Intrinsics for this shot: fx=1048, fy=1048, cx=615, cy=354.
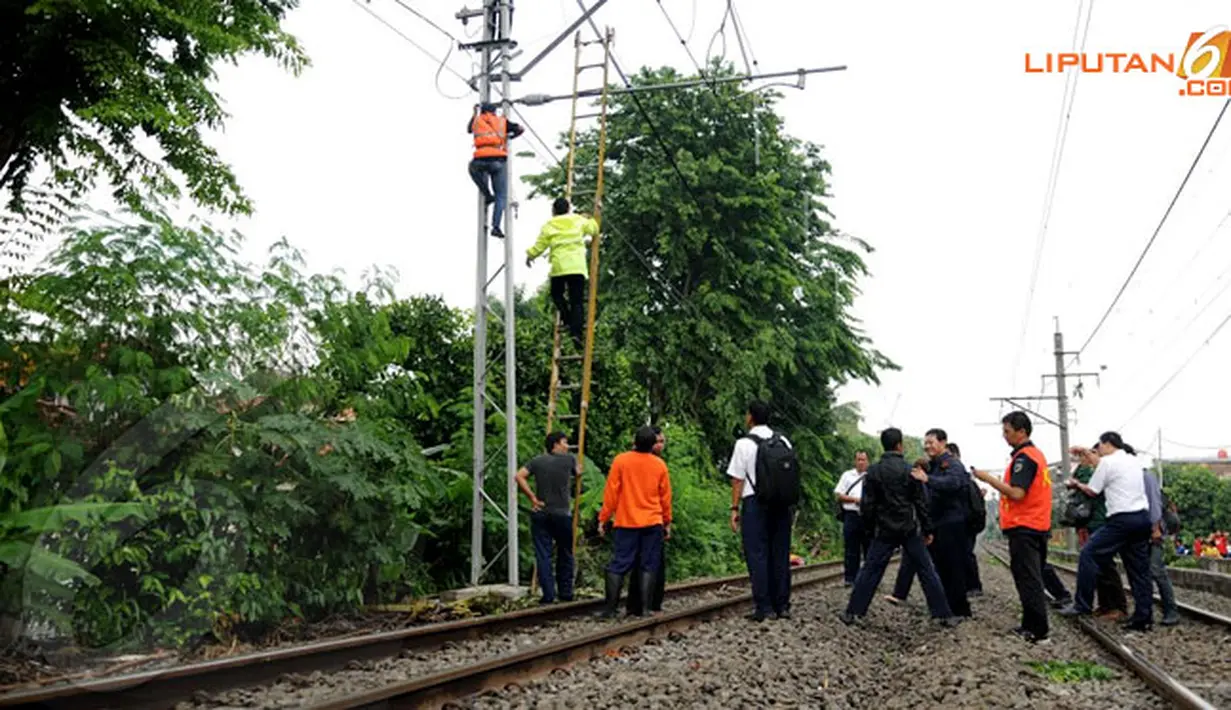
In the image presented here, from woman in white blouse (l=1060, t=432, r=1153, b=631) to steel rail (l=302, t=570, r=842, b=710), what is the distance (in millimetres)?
4393

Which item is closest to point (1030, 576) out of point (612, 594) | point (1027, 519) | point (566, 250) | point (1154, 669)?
point (1027, 519)

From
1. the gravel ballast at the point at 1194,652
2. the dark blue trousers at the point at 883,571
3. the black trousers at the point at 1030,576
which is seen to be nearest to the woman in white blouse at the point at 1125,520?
the gravel ballast at the point at 1194,652

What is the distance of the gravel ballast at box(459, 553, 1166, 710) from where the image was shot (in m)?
6.24

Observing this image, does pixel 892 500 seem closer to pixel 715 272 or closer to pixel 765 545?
pixel 765 545

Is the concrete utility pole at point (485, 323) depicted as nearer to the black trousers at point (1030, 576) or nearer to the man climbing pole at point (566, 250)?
the man climbing pole at point (566, 250)

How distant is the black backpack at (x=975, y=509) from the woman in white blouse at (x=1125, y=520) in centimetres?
151

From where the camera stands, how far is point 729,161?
3084 cm

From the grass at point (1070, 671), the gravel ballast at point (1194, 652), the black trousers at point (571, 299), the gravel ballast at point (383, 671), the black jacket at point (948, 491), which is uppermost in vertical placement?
the black trousers at point (571, 299)

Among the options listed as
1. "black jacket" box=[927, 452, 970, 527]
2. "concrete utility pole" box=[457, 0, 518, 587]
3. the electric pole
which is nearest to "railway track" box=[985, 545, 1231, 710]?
"black jacket" box=[927, 452, 970, 527]

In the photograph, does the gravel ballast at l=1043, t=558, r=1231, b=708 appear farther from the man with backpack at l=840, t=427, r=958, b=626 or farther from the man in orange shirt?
the man in orange shirt

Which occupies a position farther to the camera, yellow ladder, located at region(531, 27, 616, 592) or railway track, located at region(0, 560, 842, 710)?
yellow ladder, located at region(531, 27, 616, 592)

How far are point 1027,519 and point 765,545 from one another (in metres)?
2.46

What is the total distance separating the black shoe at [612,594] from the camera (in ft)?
34.6

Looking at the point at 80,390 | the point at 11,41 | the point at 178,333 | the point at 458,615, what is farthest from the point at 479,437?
the point at 11,41
